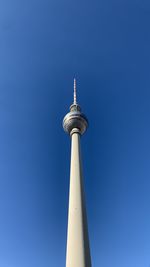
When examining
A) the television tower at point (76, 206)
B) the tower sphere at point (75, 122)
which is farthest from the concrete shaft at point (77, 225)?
the tower sphere at point (75, 122)

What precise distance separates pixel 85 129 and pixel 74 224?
26.0 meters

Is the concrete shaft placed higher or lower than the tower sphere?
lower

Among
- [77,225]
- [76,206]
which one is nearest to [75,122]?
[76,206]

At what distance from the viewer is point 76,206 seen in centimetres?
4278

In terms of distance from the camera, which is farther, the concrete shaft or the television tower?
the television tower

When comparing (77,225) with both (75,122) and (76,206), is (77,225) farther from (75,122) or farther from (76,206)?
(75,122)

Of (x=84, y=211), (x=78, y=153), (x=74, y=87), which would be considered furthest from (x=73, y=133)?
(x=84, y=211)

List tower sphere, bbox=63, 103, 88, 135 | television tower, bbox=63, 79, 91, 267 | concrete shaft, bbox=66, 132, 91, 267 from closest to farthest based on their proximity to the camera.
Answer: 1. concrete shaft, bbox=66, 132, 91, 267
2. television tower, bbox=63, 79, 91, 267
3. tower sphere, bbox=63, 103, 88, 135

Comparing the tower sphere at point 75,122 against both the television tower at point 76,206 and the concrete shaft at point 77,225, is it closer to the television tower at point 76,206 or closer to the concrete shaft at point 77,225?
the television tower at point 76,206

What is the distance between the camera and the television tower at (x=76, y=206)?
35.8m

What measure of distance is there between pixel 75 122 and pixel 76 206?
22.2 meters

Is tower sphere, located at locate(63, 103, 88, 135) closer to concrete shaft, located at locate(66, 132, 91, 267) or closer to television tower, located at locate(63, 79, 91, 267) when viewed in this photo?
television tower, located at locate(63, 79, 91, 267)

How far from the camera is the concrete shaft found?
3547 centimetres

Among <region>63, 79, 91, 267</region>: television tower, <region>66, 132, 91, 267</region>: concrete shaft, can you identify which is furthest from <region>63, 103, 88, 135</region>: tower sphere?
<region>66, 132, 91, 267</region>: concrete shaft
